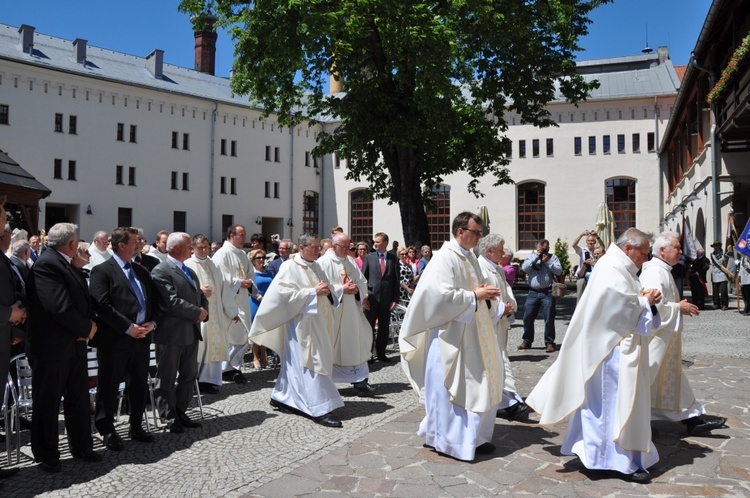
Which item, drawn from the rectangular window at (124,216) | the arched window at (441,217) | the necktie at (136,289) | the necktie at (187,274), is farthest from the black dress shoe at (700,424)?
the rectangular window at (124,216)

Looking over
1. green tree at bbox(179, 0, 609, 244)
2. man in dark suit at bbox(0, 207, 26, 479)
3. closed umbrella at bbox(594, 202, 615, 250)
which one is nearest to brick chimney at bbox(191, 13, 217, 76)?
green tree at bbox(179, 0, 609, 244)

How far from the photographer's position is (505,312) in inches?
270

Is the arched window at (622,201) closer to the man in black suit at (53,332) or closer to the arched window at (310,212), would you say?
the arched window at (310,212)

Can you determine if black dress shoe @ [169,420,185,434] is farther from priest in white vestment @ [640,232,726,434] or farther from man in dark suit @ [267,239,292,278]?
man in dark suit @ [267,239,292,278]

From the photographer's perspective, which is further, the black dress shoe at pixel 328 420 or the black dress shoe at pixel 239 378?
the black dress shoe at pixel 239 378

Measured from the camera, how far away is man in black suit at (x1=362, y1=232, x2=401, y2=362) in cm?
1077

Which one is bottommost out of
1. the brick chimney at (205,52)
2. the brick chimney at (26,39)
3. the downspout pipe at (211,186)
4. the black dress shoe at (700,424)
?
the black dress shoe at (700,424)

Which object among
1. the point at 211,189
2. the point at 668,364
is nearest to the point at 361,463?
the point at 668,364

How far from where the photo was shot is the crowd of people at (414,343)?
Answer: 5.18 meters

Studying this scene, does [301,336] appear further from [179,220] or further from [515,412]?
[179,220]

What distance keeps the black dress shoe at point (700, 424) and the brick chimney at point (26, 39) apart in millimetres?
38454

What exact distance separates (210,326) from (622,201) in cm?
3410

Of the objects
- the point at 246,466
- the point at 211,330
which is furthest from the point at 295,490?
the point at 211,330

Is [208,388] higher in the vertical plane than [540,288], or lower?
lower
